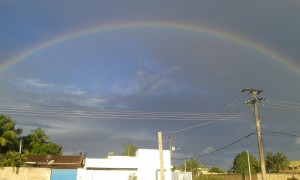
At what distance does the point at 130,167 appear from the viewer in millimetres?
57250

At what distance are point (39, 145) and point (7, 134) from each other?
17.2 meters

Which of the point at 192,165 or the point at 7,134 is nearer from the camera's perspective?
the point at 7,134

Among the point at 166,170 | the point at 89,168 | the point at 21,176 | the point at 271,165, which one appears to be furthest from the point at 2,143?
the point at 271,165

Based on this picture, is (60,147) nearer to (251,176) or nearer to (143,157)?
(143,157)

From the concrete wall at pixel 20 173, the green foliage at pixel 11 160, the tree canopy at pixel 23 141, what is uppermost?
the tree canopy at pixel 23 141

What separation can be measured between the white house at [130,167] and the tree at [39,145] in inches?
586

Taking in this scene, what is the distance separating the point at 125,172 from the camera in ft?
177

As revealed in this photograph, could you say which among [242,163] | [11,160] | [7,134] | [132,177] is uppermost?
[7,134]

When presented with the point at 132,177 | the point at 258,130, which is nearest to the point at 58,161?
the point at 132,177

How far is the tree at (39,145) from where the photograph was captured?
2619 inches

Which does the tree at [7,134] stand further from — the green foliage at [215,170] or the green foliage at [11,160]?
the green foliage at [215,170]

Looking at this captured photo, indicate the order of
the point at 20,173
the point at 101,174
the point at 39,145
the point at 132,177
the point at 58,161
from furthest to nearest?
the point at 39,145
the point at 58,161
the point at 132,177
the point at 101,174
the point at 20,173

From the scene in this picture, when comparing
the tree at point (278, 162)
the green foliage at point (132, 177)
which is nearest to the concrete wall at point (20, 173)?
the green foliage at point (132, 177)

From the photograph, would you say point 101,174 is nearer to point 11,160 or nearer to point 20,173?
point 20,173
